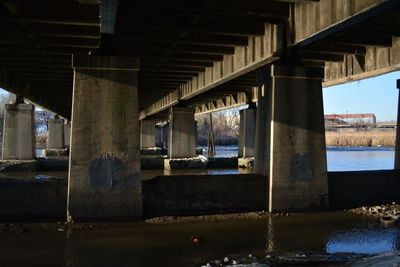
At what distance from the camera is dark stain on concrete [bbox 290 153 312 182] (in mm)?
13391

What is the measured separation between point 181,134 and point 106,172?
62.3 ft

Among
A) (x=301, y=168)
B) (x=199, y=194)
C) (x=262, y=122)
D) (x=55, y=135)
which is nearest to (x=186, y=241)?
(x=199, y=194)

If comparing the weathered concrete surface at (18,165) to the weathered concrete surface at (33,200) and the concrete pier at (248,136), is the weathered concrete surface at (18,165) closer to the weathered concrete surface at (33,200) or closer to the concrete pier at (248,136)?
the concrete pier at (248,136)

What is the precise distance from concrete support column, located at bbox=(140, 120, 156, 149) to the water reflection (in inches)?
1590

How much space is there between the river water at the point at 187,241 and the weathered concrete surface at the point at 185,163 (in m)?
17.9

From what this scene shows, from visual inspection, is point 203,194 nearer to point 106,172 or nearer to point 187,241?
point 106,172

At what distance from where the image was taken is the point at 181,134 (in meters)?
31.2

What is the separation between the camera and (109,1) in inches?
367

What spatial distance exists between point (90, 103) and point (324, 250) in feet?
25.5

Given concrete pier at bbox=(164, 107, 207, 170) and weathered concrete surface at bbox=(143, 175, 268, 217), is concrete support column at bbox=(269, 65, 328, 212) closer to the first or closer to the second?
weathered concrete surface at bbox=(143, 175, 268, 217)

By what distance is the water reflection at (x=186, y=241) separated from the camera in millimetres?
8367

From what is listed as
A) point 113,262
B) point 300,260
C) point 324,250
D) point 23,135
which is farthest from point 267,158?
point 23,135

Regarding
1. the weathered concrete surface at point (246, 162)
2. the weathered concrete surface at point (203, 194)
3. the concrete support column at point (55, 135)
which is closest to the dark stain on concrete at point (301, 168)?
the weathered concrete surface at point (203, 194)

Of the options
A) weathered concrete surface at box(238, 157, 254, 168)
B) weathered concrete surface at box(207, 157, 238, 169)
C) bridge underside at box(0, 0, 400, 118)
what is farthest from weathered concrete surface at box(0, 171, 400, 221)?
weathered concrete surface at box(207, 157, 238, 169)
